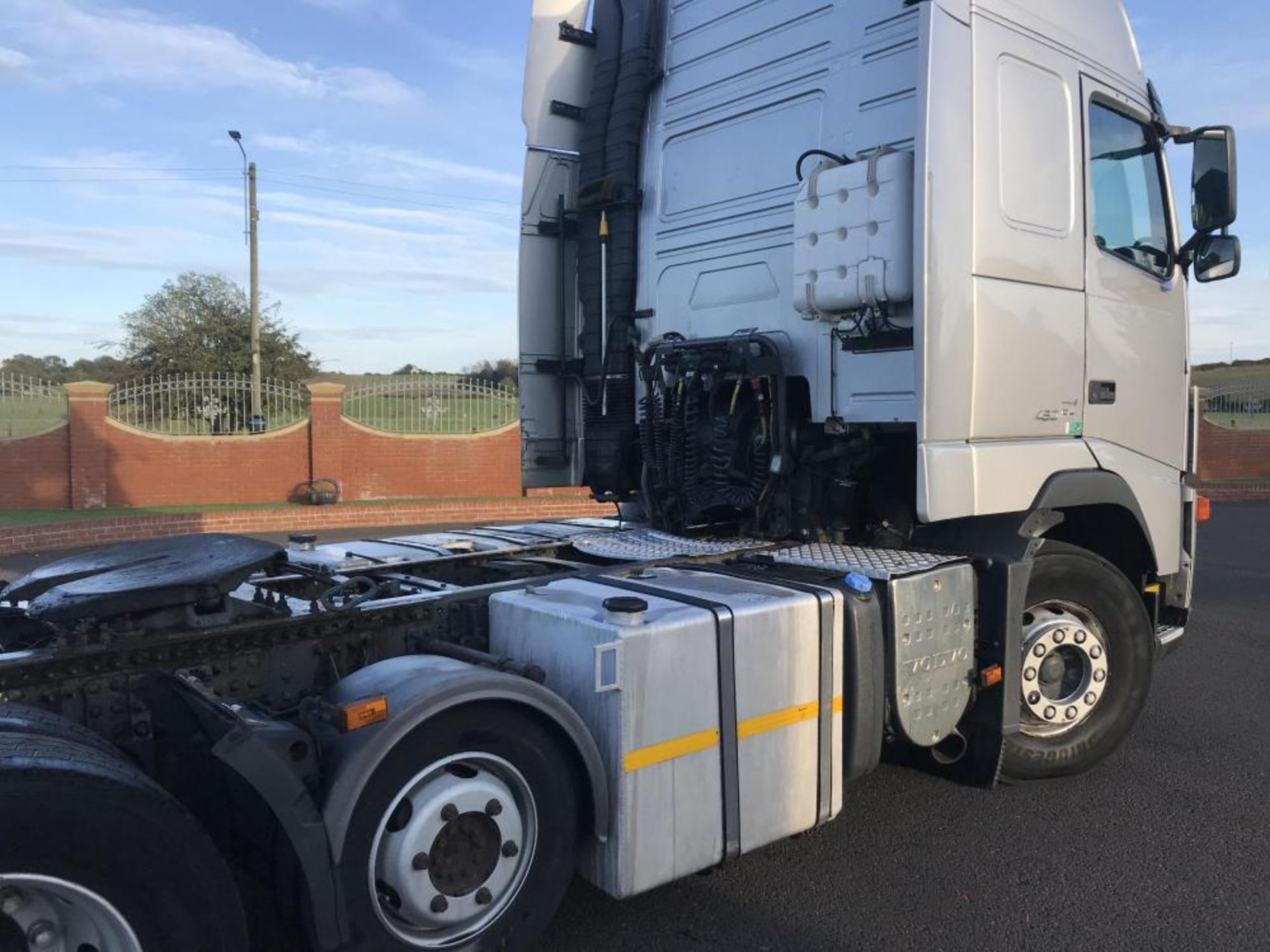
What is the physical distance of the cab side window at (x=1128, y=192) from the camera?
4.71m

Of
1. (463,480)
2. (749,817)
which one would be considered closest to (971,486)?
(749,817)

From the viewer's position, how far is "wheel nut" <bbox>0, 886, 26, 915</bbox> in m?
2.04

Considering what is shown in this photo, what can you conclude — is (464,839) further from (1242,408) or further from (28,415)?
(1242,408)

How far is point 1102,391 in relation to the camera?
4727 mm

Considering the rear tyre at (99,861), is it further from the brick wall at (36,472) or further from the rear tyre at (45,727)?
the brick wall at (36,472)

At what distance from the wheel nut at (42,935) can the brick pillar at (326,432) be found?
15635 millimetres

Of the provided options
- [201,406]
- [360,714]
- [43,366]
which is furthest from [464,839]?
[43,366]

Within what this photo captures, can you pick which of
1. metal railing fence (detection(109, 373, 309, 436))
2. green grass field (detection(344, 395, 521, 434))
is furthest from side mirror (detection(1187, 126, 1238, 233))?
metal railing fence (detection(109, 373, 309, 436))

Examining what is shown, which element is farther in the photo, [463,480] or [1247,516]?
[463,480]

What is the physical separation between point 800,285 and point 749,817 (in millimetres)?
2173

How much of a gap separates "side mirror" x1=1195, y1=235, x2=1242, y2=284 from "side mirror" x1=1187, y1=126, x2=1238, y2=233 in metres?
0.06

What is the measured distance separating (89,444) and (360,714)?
1531 centimetres

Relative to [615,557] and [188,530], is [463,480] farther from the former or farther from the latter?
[615,557]

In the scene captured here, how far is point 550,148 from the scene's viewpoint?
5.54 metres
